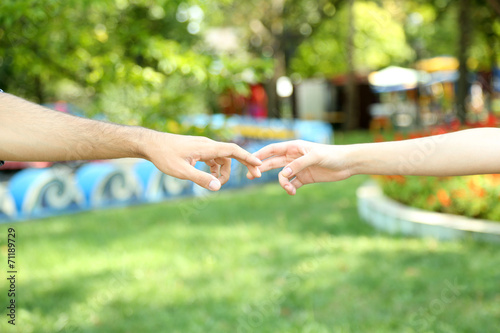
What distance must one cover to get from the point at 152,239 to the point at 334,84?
2011cm

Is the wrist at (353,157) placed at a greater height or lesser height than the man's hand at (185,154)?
lesser

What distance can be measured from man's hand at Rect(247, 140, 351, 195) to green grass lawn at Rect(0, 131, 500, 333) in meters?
1.78

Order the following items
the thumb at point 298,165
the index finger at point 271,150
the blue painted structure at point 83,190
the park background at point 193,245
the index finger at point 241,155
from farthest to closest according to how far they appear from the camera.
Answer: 1. the blue painted structure at point 83,190
2. the park background at point 193,245
3. the index finger at point 271,150
4. the thumb at point 298,165
5. the index finger at point 241,155

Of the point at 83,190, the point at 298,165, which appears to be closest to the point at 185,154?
the point at 298,165

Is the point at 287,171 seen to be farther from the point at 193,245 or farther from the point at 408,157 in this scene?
the point at 193,245

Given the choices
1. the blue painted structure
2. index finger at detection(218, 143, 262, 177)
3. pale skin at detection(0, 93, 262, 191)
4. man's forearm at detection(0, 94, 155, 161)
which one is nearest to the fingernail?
pale skin at detection(0, 93, 262, 191)

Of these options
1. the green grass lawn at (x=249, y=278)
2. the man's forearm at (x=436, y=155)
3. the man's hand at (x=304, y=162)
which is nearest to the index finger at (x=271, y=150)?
the man's hand at (x=304, y=162)

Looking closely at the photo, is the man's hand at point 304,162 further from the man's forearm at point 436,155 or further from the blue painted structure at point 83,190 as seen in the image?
the blue painted structure at point 83,190

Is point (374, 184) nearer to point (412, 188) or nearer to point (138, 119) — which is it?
point (412, 188)

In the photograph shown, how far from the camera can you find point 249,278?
500 cm

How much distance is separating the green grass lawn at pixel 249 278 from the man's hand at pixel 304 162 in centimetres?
178

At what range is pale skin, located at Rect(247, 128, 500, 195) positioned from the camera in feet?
7.52

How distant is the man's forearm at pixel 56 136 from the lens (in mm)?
2072

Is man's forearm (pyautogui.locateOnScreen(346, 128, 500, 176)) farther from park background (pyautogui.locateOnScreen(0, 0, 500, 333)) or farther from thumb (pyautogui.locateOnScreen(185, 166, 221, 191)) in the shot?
park background (pyautogui.locateOnScreen(0, 0, 500, 333))
